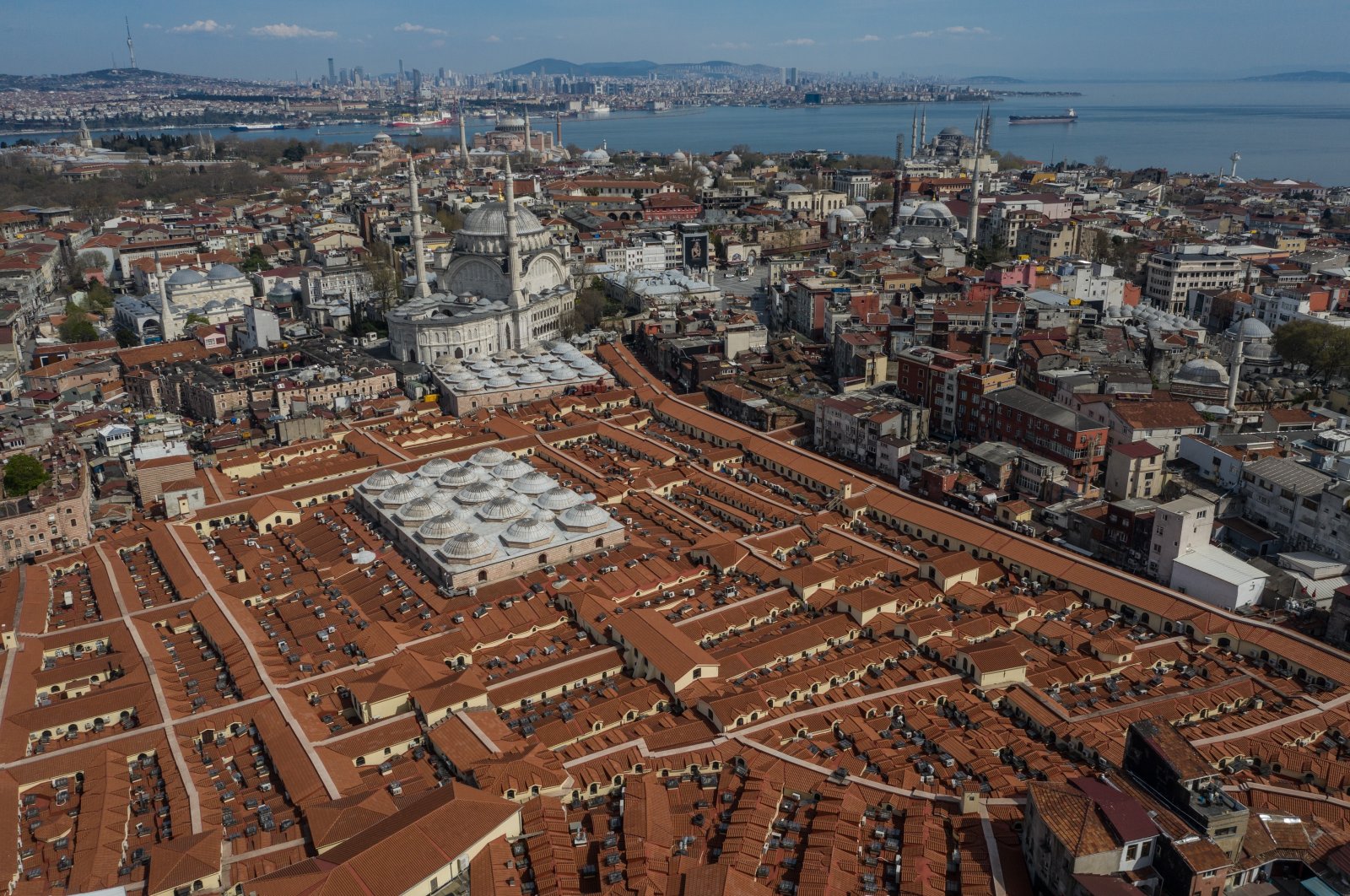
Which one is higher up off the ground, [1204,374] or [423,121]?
[423,121]

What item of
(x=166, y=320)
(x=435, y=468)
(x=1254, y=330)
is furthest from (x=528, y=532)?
(x=1254, y=330)

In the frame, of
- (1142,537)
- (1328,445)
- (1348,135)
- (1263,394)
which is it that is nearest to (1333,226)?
(1263,394)

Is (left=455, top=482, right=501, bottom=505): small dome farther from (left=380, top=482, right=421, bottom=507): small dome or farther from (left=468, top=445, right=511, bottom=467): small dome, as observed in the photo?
(left=468, top=445, right=511, bottom=467): small dome

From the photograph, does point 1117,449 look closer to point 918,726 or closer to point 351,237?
point 918,726

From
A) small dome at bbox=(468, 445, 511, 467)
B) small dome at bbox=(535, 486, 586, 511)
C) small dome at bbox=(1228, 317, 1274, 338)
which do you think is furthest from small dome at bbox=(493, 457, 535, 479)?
small dome at bbox=(1228, 317, 1274, 338)

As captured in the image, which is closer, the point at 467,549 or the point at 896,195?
the point at 467,549

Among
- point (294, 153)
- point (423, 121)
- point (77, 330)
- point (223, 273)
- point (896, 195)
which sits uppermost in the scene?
point (423, 121)

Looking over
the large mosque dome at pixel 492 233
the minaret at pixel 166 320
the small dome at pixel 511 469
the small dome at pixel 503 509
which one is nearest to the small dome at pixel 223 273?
the minaret at pixel 166 320

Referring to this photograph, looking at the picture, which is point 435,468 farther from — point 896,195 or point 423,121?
point 423,121
